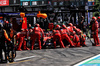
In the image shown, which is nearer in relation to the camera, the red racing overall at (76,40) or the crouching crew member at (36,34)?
the crouching crew member at (36,34)

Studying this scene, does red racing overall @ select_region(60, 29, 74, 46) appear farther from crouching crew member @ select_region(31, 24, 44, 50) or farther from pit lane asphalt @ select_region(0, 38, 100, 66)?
pit lane asphalt @ select_region(0, 38, 100, 66)

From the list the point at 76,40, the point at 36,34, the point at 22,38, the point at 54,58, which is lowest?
the point at 76,40

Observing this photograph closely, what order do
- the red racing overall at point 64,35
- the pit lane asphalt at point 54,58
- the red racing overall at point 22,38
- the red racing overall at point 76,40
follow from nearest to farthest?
the pit lane asphalt at point 54,58 → the red racing overall at point 22,38 → the red racing overall at point 64,35 → the red racing overall at point 76,40

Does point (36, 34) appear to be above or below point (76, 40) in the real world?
above

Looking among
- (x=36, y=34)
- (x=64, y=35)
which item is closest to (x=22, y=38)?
(x=36, y=34)

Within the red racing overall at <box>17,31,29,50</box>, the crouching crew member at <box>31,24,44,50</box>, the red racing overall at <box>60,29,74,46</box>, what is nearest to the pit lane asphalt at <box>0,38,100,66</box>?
the red racing overall at <box>17,31,29,50</box>

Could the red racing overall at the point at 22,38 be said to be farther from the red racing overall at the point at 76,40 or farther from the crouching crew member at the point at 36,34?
the red racing overall at the point at 76,40

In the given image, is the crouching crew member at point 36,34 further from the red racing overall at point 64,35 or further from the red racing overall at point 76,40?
the red racing overall at point 76,40

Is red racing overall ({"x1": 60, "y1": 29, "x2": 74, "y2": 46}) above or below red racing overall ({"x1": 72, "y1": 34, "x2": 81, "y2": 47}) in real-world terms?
above

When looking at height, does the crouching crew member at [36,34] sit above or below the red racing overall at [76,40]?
above

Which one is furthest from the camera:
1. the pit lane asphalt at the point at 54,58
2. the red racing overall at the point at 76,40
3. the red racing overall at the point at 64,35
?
the red racing overall at the point at 76,40

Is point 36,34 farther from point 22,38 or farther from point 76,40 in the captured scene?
point 76,40

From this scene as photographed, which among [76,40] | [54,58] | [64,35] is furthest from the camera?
[76,40]

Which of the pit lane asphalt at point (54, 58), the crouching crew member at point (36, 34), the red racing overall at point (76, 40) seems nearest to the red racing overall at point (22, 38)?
the crouching crew member at point (36, 34)
